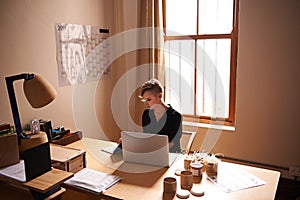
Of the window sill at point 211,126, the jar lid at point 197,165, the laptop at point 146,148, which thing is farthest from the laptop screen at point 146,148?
the window sill at point 211,126

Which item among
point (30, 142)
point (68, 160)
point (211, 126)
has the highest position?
point (30, 142)

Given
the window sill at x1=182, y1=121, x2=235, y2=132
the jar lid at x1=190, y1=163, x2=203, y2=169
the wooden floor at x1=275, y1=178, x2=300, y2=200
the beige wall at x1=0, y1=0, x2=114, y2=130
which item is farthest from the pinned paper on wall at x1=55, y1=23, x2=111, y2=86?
the wooden floor at x1=275, y1=178, x2=300, y2=200

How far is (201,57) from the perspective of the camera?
3383 mm

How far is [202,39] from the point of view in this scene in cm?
333

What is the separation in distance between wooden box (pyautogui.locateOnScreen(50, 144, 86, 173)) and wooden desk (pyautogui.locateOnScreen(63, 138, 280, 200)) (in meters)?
0.10

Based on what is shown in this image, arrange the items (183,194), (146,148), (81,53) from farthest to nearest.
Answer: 1. (81,53)
2. (146,148)
3. (183,194)

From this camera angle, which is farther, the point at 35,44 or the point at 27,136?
the point at 35,44

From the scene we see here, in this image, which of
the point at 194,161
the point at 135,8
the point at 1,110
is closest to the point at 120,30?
the point at 135,8

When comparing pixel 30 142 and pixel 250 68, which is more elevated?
pixel 250 68

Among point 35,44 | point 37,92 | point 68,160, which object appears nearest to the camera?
point 37,92

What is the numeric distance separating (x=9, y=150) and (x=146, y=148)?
81 cm

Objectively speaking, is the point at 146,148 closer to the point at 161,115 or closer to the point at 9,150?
the point at 161,115

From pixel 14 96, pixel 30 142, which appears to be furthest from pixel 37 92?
pixel 30 142

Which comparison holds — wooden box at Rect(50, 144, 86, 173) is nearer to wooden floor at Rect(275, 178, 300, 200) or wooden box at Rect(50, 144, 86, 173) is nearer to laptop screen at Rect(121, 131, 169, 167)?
laptop screen at Rect(121, 131, 169, 167)
